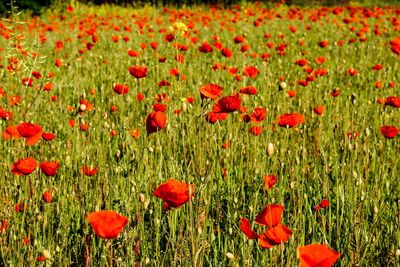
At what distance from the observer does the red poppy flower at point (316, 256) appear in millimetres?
1184

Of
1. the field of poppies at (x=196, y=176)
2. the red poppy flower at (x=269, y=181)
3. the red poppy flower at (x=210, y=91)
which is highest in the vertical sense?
the red poppy flower at (x=210, y=91)

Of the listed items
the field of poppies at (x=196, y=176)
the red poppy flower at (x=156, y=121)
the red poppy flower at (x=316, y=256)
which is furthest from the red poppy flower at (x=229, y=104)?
the red poppy flower at (x=316, y=256)

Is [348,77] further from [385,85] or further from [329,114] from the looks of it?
[329,114]

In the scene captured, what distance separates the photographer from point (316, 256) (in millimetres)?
1196

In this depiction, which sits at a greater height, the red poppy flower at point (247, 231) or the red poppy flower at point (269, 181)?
the red poppy flower at point (247, 231)

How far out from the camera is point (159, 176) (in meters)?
2.57

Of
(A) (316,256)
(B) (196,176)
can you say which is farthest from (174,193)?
(B) (196,176)

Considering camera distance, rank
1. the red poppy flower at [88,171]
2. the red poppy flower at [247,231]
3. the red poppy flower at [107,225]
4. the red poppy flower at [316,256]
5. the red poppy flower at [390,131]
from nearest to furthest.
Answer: the red poppy flower at [316,256] → the red poppy flower at [107,225] → the red poppy flower at [247,231] → the red poppy flower at [88,171] → the red poppy flower at [390,131]

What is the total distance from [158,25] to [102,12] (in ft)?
15.4

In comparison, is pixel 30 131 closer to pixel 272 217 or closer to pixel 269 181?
pixel 269 181

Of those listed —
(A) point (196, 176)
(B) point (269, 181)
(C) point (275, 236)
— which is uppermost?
(C) point (275, 236)

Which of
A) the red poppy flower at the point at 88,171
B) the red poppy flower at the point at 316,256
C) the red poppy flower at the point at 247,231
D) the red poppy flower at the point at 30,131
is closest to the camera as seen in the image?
the red poppy flower at the point at 316,256

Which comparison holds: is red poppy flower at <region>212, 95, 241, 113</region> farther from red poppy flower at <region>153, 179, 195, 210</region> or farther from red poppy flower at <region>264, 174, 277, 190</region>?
red poppy flower at <region>153, 179, 195, 210</region>

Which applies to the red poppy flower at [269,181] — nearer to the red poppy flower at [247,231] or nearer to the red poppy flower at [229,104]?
the red poppy flower at [229,104]
